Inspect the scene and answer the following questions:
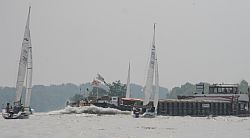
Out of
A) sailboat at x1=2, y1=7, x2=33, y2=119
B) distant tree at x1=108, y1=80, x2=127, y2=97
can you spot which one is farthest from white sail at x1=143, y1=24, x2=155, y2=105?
distant tree at x1=108, y1=80, x2=127, y2=97

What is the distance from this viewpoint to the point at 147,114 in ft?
247

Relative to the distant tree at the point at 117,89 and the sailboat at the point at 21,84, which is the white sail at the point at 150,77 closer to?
the sailboat at the point at 21,84

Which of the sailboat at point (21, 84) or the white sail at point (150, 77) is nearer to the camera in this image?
the sailboat at point (21, 84)

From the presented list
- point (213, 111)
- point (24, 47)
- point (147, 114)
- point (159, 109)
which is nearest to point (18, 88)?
point (24, 47)

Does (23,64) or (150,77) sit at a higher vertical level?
(150,77)

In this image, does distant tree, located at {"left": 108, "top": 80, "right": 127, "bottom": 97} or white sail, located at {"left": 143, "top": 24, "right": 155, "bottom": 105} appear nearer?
white sail, located at {"left": 143, "top": 24, "right": 155, "bottom": 105}

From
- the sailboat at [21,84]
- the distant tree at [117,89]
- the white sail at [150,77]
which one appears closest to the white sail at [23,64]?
the sailboat at [21,84]

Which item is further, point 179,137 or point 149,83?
point 149,83

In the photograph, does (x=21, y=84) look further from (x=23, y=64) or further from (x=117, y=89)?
(x=117, y=89)

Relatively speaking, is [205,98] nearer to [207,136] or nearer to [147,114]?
[147,114]

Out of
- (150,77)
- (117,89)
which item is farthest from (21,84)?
(117,89)

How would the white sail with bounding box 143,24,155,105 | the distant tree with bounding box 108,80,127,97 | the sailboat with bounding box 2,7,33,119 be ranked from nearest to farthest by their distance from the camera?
1. the sailboat with bounding box 2,7,33,119
2. the white sail with bounding box 143,24,155,105
3. the distant tree with bounding box 108,80,127,97

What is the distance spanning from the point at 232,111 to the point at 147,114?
129ft

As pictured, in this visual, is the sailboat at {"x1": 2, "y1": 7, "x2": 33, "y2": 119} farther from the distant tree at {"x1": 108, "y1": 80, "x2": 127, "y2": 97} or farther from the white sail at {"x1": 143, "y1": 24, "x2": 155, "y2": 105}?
the distant tree at {"x1": 108, "y1": 80, "x2": 127, "y2": 97}
